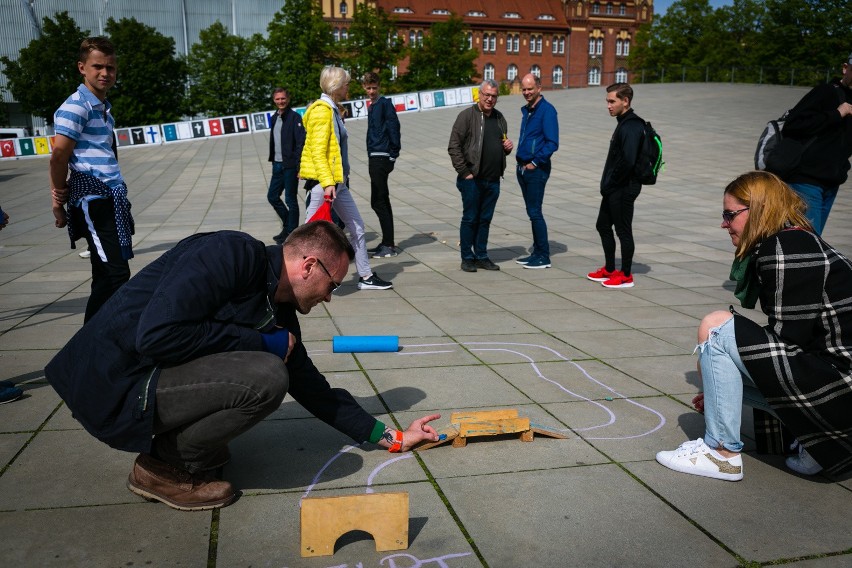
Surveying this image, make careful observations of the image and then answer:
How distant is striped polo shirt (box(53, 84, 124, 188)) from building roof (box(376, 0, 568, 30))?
7845 cm

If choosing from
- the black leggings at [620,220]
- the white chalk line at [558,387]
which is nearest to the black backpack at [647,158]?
the black leggings at [620,220]

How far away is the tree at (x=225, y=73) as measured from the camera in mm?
54531

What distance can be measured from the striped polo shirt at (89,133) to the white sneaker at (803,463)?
4.14 m

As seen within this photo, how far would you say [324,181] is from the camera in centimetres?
679

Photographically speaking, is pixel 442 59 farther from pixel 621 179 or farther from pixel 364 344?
pixel 364 344

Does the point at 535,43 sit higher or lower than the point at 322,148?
higher

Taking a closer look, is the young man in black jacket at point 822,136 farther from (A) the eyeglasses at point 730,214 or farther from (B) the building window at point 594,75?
(B) the building window at point 594,75

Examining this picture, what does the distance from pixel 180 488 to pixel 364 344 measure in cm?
224

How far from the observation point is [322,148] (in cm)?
679

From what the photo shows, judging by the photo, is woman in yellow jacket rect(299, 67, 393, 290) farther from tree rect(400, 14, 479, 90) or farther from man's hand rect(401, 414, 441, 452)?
tree rect(400, 14, 479, 90)

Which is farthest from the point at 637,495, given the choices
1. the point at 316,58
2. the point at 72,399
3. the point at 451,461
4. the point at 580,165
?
the point at 316,58

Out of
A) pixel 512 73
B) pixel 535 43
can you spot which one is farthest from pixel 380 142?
pixel 535 43

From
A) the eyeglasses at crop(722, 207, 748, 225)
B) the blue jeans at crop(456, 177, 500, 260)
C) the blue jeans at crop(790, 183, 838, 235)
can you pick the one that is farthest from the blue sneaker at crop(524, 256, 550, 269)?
the eyeglasses at crop(722, 207, 748, 225)

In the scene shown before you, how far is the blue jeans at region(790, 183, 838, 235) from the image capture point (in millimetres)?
6094
